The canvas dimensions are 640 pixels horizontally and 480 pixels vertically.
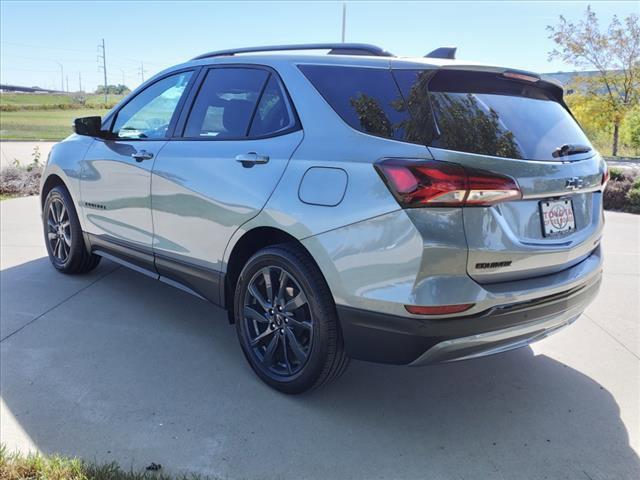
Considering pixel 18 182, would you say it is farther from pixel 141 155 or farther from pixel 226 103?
pixel 226 103

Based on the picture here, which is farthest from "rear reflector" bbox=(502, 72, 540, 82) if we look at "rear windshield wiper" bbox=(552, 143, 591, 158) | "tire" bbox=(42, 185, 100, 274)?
"tire" bbox=(42, 185, 100, 274)

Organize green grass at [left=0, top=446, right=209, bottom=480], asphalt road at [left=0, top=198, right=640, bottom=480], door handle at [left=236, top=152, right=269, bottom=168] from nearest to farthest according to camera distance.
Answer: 1. green grass at [left=0, top=446, right=209, bottom=480]
2. asphalt road at [left=0, top=198, right=640, bottom=480]
3. door handle at [left=236, top=152, right=269, bottom=168]

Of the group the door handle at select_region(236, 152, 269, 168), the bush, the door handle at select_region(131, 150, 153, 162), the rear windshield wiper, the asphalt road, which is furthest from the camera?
the bush

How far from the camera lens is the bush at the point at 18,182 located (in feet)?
31.2

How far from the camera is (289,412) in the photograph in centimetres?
289

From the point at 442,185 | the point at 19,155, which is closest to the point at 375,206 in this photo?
the point at 442,185

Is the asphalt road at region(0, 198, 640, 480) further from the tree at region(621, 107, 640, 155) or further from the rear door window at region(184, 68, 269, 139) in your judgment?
the tree at region(621, 107, 640, 155)

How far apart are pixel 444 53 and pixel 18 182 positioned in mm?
8933

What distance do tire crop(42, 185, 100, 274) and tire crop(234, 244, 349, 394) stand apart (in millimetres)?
2288

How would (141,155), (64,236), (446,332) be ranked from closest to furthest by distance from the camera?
(446,332) < (141,155) < (64,236)

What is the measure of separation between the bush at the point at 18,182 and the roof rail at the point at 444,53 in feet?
28.1

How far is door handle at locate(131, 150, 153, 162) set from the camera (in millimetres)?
3761

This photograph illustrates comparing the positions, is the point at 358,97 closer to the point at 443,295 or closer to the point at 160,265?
the point at 443,295

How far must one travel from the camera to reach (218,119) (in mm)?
3430
